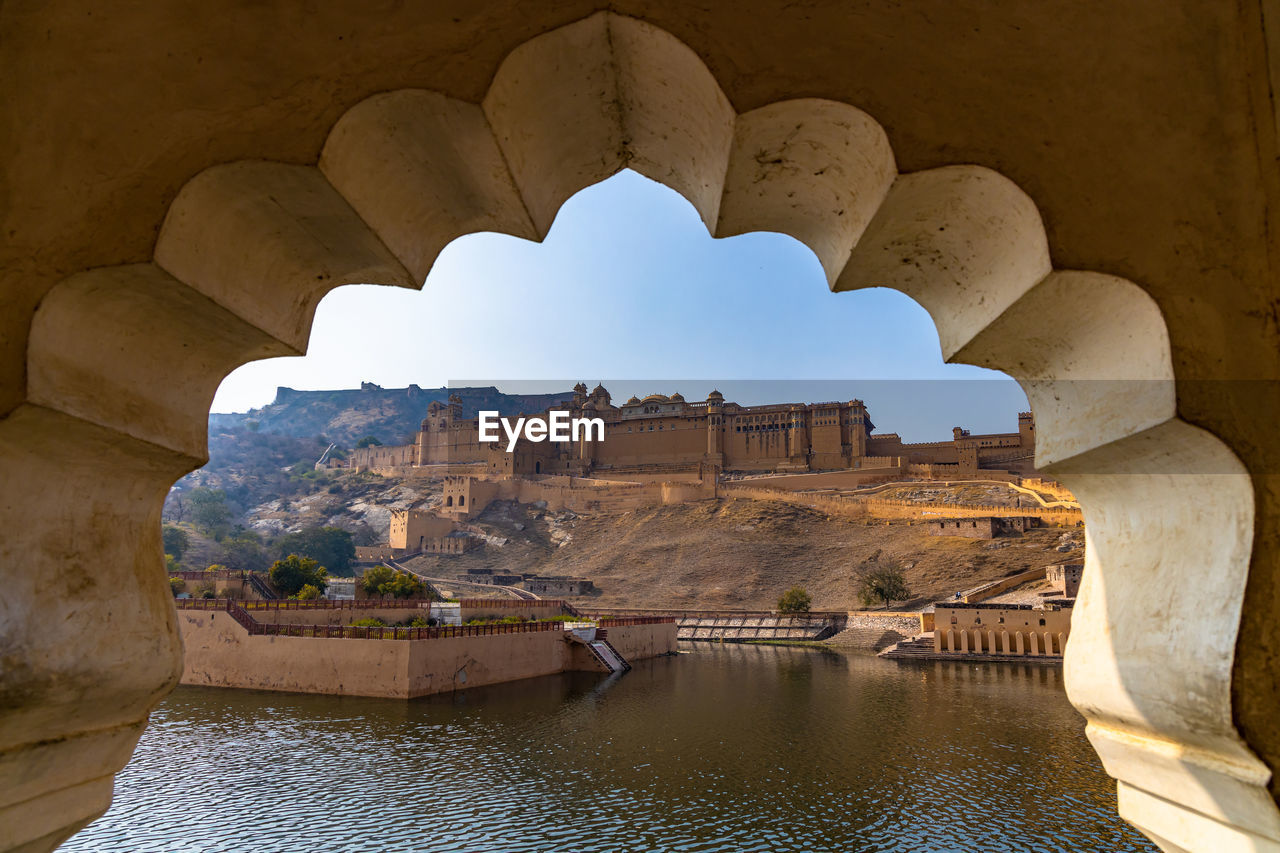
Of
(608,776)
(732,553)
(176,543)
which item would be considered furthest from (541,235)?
(176,543)

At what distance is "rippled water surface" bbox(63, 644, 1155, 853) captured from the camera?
11070mm

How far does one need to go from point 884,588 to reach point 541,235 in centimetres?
4588

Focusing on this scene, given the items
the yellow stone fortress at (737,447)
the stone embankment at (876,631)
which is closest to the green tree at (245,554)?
the yellow stone fortress at (737,447)

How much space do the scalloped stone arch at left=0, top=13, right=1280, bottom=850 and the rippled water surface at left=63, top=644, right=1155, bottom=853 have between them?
9.77m

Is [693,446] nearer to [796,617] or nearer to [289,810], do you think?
[796,617]

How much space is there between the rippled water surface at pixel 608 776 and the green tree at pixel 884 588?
22.2 meters

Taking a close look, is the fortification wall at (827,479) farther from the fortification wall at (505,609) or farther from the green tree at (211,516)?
the green tree at (211,516)

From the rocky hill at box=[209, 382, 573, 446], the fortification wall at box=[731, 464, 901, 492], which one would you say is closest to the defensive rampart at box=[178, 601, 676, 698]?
the fortification wall at box=[731, 464, 901, 492]

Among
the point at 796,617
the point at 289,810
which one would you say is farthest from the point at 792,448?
the point at 289,810

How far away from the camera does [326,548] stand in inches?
2441

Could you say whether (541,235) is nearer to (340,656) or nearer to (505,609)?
(340,656)

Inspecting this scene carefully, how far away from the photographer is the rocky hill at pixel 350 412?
168375mm

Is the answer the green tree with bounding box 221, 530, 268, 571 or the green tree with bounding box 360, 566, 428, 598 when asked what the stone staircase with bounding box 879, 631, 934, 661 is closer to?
the green tree with bounding box 360, 566, 428, 598

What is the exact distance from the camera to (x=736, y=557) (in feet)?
182
